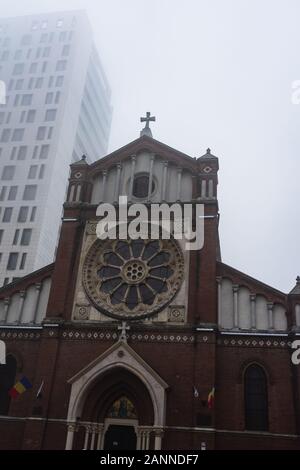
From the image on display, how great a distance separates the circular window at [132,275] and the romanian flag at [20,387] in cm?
500

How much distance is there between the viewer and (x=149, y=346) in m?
23.5

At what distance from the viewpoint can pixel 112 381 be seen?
23.4 m

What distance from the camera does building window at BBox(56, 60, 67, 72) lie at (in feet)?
223

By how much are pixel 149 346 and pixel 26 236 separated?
35347mm

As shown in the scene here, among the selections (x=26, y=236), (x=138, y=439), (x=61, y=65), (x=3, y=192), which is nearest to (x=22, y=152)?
(x=3, y=192)

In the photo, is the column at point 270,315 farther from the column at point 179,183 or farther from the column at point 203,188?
the column at point 179,183

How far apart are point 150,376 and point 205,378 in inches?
98.3

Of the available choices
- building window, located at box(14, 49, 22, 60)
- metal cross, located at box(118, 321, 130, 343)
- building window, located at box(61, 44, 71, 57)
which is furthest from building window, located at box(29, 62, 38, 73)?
metal cross, located at box(118, 321, 130, 343)

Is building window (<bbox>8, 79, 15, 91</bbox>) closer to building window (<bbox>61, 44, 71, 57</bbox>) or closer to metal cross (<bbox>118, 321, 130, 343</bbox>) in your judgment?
building window (<bbox>61, 44, 71, 57</bbox>)

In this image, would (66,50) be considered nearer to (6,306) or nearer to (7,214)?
(7,214)

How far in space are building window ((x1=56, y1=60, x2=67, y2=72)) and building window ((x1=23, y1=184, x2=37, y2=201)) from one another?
19.4 meters

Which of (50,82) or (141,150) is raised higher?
(50,82)
